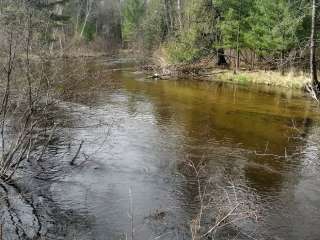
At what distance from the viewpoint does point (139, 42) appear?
163ft

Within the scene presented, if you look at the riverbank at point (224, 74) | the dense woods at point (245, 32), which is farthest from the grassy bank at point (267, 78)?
the dense woods at point (245, 32)

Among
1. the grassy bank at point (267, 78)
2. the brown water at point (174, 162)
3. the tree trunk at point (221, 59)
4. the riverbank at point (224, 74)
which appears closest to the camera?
the brown water at point (174, 162)

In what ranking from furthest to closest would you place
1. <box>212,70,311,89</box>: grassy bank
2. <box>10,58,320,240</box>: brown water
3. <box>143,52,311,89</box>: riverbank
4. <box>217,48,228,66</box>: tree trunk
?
<box>217,48,228,66</box>: tree trunk, <box>143,52,311,89</box>: riverbank, <box>212,70,311,89</box>: grassy bank, <box>10,58,320,240</box>: brown water

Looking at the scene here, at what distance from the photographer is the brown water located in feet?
29.3

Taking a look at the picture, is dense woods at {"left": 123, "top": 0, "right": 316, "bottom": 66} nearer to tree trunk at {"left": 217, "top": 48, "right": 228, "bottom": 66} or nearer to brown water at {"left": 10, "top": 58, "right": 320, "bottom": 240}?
tree trunk at {"left": 217, "top": 48, "right": 228, "bottom": 66}

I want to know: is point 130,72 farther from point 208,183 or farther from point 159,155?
point 208,183

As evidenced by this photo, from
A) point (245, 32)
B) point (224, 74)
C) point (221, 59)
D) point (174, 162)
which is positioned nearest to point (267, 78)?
point (224, 74)

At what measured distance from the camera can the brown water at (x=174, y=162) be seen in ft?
29.3

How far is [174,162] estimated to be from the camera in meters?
12.5

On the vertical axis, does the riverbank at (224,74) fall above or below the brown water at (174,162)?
above

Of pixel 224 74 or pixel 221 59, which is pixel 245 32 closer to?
pixel 224 74

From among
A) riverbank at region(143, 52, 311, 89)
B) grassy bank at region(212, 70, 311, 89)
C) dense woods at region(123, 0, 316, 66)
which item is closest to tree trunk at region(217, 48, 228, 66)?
dense woods at region(123, 0, 316, 66)

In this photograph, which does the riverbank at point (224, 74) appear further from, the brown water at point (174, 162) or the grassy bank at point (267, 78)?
the brown water at point (174, 162)

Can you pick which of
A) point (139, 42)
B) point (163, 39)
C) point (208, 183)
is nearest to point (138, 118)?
point (208, 183)
